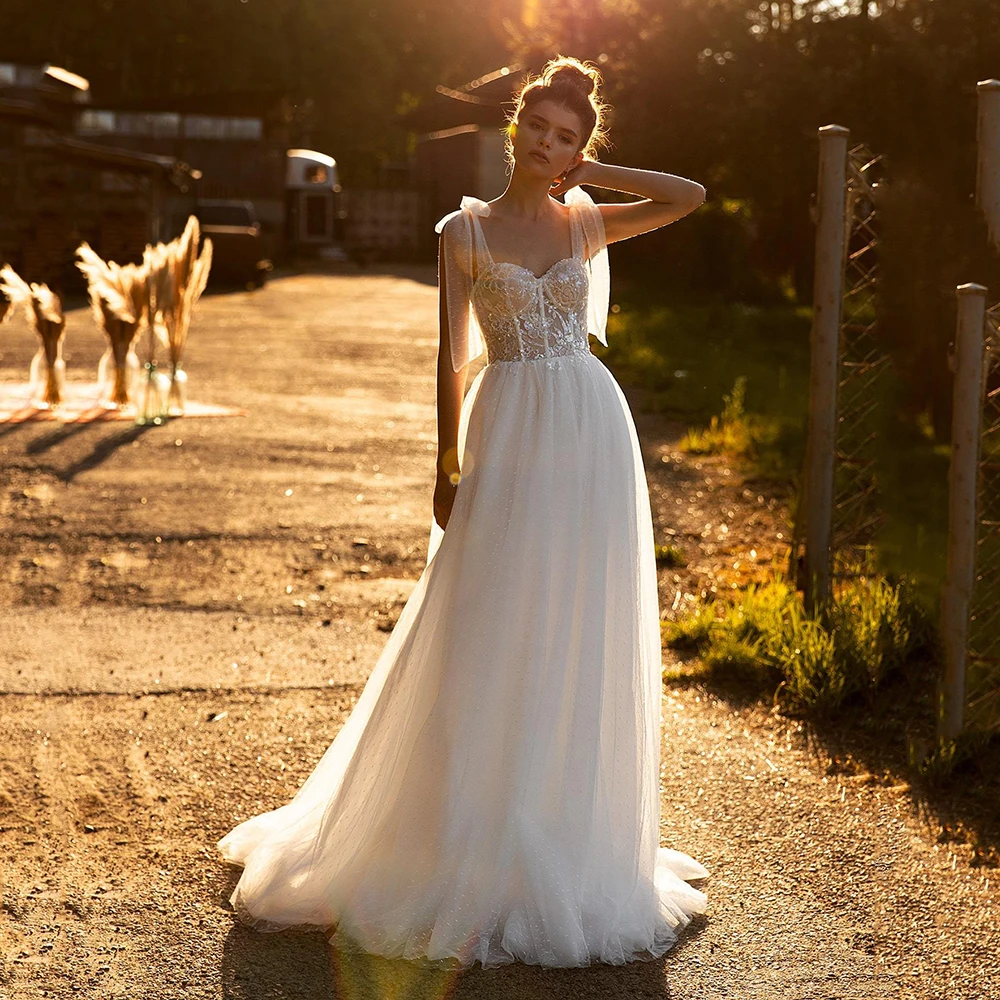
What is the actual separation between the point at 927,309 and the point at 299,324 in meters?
12.8

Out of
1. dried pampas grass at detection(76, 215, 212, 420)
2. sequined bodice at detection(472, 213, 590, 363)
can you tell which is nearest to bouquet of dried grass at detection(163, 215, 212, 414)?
dried pampas grass at detection(76, 215, 212, 420)

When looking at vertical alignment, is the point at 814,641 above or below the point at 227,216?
below

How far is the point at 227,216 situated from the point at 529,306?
33.3m

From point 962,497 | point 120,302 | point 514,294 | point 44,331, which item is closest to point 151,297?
point 120,302

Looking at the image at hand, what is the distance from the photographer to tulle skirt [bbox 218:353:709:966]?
3.46 meters

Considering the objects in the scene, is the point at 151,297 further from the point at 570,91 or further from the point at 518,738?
the point at 518,738

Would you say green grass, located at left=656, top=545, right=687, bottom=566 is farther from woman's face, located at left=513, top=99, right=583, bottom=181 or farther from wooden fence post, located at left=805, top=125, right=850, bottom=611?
woman's face, located at left=513, top=99, right=583, bottom=181

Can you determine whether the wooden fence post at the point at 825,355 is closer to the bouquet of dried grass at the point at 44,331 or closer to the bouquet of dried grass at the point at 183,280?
the bouquet of dried grass at the point at 183,280

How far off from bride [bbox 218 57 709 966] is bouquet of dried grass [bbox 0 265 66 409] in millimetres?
8494

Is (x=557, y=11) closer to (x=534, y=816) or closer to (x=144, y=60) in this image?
(x=534, y=816)

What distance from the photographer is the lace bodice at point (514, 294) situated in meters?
3.54

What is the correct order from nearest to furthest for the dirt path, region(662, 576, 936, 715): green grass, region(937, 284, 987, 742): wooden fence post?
1. the dirt path
2. region(937, 284, 987, 742): wooden fence post
3. region(662, 576, 936, 715): green grass

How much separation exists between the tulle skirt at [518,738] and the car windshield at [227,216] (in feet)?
108

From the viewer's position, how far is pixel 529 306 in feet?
11.7
